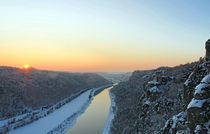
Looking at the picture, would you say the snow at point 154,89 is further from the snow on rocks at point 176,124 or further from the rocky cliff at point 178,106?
the snow on rocks at point 176,124

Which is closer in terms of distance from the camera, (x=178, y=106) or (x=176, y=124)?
(x=176, y=124)

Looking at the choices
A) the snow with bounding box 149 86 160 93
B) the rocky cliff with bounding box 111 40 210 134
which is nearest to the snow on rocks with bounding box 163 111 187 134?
the rocky cliff with bounding box 111 40 210 134

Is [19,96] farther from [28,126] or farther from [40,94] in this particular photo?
[28,126]

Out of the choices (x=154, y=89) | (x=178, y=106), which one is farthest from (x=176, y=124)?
(x=154, y=89)

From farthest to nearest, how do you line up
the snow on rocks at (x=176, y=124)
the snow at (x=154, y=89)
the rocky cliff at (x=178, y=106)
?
1. the snow at (x=154, y=89)
2. the snow on rocks at (x=176, y=124)
3. the rocky cliff at (x=178, y=106)

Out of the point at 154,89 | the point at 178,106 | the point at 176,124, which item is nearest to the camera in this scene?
the point at 176,124

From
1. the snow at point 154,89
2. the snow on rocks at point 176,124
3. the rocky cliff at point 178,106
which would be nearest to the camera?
the rocky cliff at point 178,106

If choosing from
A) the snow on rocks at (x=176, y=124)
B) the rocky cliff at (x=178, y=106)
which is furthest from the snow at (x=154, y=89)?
the snow on rocks at (x=176, y=124)

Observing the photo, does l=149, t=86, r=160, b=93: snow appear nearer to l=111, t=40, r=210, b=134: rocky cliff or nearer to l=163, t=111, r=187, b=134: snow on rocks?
l=111, t=40, r=210, b=134: rocky cliff

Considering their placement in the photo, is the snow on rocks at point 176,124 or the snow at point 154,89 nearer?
the snow on rocks at point 176,124

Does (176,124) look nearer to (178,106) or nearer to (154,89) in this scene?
(178,106)

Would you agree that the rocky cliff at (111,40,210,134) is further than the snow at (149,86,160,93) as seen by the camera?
No

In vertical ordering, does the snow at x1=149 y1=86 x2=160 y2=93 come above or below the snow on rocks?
above
